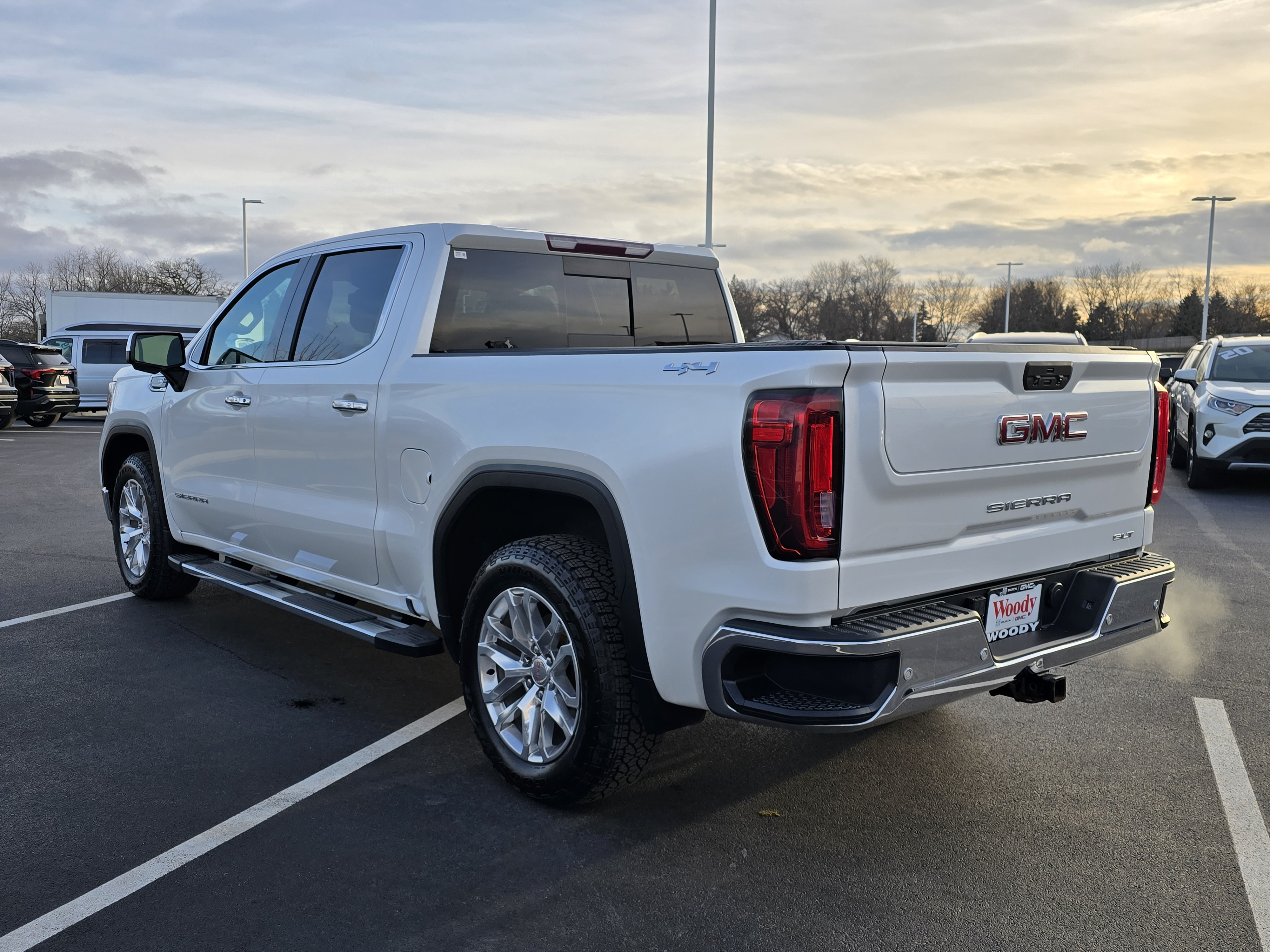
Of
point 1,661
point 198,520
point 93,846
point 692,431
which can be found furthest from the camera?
point 198,520

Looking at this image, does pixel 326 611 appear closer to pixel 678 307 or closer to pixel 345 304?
pixel 345 304

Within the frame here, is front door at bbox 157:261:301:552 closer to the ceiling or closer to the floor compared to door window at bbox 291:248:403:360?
closer to the floor

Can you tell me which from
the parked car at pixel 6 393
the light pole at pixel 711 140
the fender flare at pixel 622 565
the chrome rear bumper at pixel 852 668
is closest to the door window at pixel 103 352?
the parked car at pixel 6 393

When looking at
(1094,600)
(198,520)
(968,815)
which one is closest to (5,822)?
(198,520)

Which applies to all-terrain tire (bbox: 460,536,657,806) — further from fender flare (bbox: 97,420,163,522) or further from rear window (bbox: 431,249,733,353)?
fender flare (bbox: 97,420,163,522)

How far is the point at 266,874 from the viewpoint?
3188 millimetres

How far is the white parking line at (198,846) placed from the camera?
2.89 m

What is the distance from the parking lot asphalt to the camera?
2926mm

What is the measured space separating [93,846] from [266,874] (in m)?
0.62

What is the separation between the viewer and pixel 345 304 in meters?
4.74

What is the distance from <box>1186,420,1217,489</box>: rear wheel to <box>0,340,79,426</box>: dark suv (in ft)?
68.3

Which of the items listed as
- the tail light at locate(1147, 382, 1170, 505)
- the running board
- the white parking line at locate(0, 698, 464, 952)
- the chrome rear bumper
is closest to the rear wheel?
the tail light at locate(1147, 382, 1170, 505)

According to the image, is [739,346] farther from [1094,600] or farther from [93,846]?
[93,846]

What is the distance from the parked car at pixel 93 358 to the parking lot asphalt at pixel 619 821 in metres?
21.6
